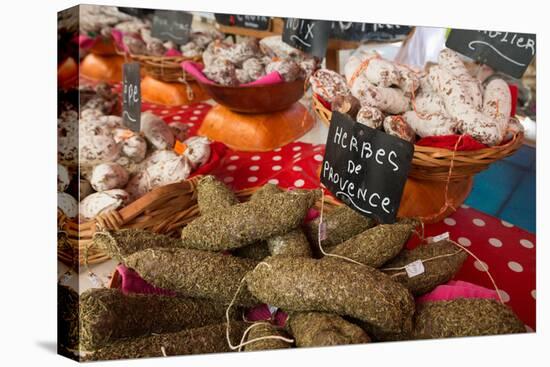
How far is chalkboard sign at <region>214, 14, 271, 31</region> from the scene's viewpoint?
1.49 meters

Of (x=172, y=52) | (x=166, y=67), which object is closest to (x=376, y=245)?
(x=166, y=67)

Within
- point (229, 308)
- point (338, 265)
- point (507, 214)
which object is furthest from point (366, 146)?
point (507, 214)

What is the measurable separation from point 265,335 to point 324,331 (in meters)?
0.12

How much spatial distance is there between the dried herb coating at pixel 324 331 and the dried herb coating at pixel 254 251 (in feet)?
0.71

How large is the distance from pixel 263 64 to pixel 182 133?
40 centimetres

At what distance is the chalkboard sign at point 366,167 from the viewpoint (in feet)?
3.50

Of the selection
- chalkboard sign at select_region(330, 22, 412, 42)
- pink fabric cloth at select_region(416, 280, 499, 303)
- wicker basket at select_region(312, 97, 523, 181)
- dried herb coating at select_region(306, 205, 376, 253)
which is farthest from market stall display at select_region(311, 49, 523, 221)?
pink fabric cloth at select_region(416, 280, 499, 303)

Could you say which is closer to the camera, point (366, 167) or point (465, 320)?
point (465, 320)

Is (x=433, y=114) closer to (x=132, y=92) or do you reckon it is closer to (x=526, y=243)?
(x=526, y=243)

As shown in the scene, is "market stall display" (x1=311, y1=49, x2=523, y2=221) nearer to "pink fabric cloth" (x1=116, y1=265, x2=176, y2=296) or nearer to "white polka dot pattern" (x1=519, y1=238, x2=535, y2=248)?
"white polka dot pattern" (x1=519, y1=238, x2=535, y2=248)

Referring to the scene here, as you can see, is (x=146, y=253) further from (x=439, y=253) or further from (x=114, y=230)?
(x=439, y=253)

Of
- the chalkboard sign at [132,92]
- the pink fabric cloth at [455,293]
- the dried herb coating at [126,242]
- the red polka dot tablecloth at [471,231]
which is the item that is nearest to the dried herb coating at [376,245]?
the pink fabric cloth at [455,293]

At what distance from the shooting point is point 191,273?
37.3 inches

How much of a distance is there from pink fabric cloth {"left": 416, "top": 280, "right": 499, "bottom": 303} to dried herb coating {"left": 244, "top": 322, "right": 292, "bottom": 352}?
0.34 m
